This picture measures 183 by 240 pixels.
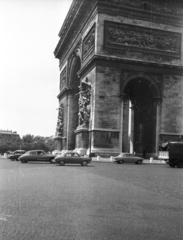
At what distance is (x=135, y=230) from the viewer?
5.11 meters

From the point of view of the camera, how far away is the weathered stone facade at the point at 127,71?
96.8ft

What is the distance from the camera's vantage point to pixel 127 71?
100.0ft

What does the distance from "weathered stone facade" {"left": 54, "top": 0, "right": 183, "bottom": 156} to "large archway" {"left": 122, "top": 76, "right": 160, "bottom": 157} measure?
87 mm

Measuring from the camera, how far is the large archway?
3062 cm

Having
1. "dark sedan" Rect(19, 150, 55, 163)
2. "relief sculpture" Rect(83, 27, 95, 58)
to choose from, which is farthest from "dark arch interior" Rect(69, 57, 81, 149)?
"dark sedan" Rect(19, 150, 55, 163)

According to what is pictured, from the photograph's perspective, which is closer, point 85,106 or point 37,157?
point 37,157

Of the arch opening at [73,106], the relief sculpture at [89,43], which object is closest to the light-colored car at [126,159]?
the relief sculpture at [89,43]

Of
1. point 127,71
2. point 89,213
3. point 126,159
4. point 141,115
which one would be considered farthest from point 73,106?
point 89,213

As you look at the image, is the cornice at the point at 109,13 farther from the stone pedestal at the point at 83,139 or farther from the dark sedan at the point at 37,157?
the dark sedan at the point at 37,157

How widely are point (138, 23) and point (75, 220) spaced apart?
90.2 ft

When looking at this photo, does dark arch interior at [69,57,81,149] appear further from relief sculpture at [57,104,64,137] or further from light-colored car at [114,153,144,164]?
light-colored car at [114,153,144,164]

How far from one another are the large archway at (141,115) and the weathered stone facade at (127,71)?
0.09 meters

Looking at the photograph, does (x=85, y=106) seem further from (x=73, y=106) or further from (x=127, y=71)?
(x=73, y=106)

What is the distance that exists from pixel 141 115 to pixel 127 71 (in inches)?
239
